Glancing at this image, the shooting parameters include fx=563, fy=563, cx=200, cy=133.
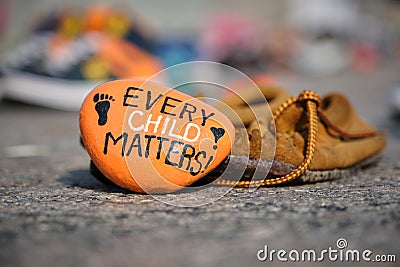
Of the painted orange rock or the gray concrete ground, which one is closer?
the gray concrete ground

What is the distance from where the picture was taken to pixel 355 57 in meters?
6.80

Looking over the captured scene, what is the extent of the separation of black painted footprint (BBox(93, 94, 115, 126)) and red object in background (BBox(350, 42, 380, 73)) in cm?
546

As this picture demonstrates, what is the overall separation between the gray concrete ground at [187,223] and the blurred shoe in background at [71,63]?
2038 millimetres

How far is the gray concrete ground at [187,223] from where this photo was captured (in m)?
0.81

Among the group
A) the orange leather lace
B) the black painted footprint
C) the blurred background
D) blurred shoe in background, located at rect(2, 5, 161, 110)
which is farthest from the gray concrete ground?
the blurred background

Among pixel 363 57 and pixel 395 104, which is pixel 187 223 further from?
pixel 363 57

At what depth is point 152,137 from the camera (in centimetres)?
109

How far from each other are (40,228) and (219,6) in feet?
21.0

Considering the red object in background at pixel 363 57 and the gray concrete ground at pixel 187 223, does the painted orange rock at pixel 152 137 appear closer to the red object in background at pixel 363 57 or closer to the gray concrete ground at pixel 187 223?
the gray concrete ground at pixel 187 223

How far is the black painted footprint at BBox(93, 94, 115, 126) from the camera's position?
111 centimetres

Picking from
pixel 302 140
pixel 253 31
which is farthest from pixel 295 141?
pixel 253 31

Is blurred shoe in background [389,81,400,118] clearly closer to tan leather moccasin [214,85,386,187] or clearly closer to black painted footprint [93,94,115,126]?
tan leather moccasin [214,85,386,187]

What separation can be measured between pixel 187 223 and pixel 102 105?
0.33 m

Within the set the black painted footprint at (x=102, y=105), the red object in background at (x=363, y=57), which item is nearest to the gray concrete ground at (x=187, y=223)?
the black painted footprint at (x=102, y=105)
